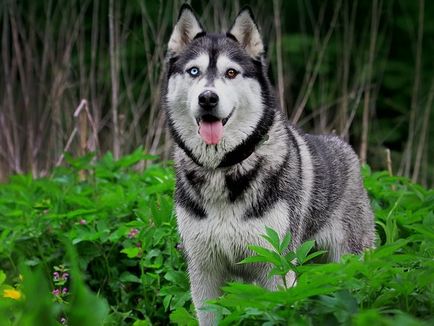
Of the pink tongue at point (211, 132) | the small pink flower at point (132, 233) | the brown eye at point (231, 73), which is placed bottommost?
the small pink flower at point (132, 233)

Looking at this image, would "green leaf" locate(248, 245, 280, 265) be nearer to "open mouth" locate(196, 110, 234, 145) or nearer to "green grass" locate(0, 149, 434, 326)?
"green grass" locate(0, 149, 434, 326)

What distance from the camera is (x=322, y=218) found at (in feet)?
12.4

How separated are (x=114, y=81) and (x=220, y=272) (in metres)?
2.90

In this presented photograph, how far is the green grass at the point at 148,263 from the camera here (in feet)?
7.57

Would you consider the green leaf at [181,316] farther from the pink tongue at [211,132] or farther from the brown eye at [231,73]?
the brown eye at [231,73]

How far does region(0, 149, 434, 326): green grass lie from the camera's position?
2.31m

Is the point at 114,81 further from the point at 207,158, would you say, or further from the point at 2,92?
the point at 207,158

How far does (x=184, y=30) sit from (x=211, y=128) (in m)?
0.62

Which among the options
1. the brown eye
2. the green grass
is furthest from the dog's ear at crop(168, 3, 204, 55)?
the green grass

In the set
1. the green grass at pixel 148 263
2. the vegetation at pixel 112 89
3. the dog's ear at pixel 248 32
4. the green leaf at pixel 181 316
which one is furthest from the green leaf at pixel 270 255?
the vegetation at pixel 112 89

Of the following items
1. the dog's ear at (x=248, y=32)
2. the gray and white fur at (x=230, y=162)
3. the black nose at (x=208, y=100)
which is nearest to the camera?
the black nose at (x=208, y=100)

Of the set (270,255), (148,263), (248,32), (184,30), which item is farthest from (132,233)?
(270,255)

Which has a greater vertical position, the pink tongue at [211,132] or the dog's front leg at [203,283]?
the pink tongue at [211,132]

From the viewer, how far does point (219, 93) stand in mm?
3197
